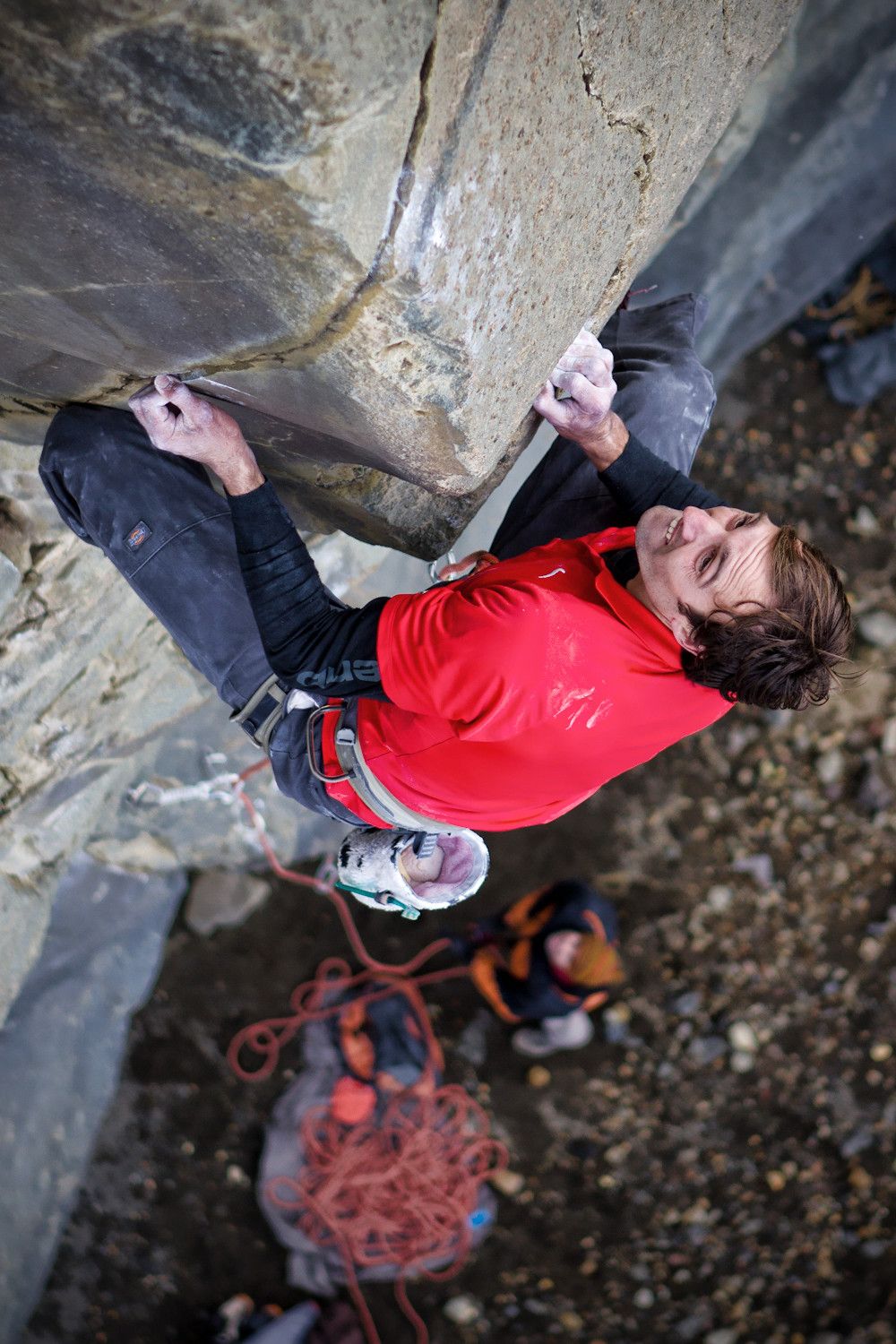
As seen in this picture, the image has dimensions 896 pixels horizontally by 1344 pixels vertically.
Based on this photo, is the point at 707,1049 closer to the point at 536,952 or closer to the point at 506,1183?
the point at 536,952

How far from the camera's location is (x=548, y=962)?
4.11 meters

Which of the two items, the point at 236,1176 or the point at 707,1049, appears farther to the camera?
the point at 707,1049

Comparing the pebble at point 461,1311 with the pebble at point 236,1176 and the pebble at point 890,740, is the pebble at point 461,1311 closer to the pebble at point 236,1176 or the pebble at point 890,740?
the pebble at point 236,1176

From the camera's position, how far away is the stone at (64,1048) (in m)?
3.58

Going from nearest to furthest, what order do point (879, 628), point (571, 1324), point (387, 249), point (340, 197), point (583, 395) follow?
point (340, 197)
point (387, 249)
point (583, 395)
point (571, 1324)
point (879, 628)

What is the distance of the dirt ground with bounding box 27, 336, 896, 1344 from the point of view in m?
3.96

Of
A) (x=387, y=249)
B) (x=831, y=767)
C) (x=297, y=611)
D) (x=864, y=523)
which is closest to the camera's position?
(x=387, y=249)

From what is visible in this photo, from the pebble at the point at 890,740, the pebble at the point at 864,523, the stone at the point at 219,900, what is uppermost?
the pebble at the point at 864,523

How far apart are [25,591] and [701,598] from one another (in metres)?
1.41

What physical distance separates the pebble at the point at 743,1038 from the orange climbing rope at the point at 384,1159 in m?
1.08

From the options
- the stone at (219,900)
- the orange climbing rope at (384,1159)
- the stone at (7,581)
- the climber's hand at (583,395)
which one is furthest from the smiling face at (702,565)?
the stone at (219,900)

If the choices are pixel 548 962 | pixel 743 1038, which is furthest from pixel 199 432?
pixel 743 1038

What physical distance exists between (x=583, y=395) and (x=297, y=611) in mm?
687

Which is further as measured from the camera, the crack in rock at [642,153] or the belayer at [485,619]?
the belayer at [485,619]
